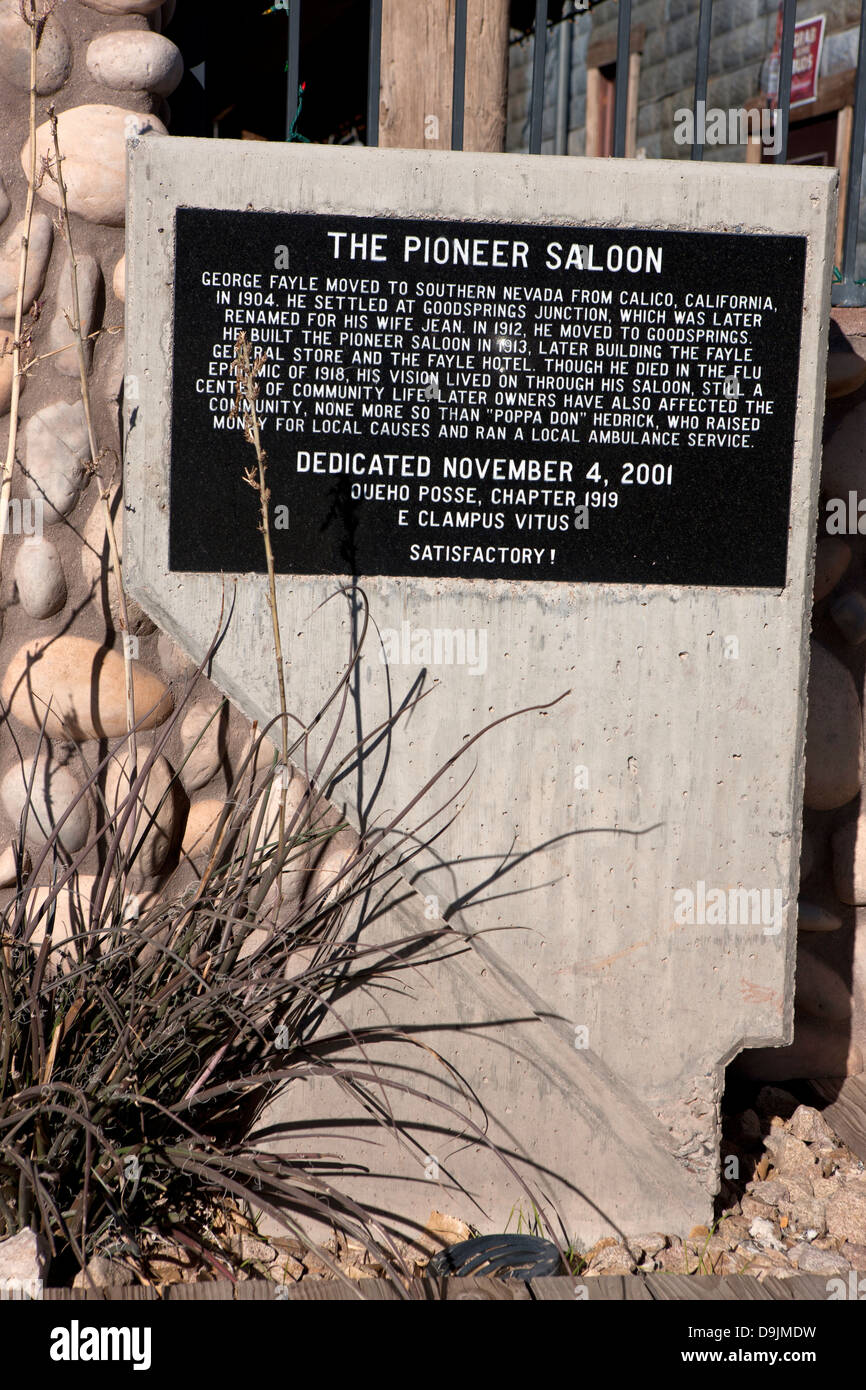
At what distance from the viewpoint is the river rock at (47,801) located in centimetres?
239

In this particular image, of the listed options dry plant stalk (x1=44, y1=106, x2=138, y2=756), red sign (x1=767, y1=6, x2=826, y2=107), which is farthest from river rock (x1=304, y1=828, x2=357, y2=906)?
red sign (x1=767, y1=6, x2=826, y2=107)

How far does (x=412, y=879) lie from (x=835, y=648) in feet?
4.15

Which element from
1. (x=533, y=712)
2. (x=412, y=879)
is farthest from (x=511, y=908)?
(x=533, y=712)

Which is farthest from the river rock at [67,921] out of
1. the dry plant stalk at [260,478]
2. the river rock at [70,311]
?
the river rock at [70,311]

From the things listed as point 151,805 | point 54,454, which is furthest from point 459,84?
point 151,805

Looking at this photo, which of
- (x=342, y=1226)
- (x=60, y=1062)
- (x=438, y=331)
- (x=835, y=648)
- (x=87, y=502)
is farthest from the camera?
(x=835, y=648)

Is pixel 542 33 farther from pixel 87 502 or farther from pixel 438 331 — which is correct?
pixel 87 502

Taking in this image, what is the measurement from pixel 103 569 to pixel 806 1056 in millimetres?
2085

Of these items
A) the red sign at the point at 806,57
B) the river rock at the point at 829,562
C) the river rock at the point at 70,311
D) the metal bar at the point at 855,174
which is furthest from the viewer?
the red sign at the point at 806,57

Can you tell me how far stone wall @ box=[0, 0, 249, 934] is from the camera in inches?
91.0

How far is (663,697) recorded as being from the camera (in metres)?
2.31

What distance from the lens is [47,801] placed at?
2.40m

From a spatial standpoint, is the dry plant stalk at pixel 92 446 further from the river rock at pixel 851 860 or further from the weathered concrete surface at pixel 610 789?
the river rock at pixel 851 860

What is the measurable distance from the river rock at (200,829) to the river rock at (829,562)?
153 cm
